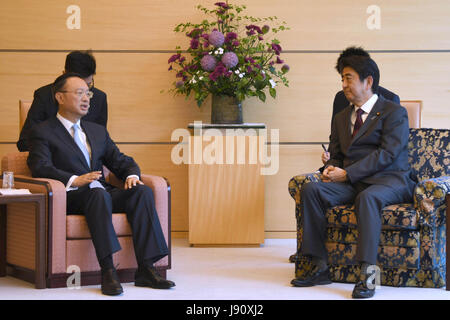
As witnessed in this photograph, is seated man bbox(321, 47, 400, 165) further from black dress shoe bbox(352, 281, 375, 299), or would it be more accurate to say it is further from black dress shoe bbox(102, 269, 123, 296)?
black dress shoe bbox(102, 269, 123, 296)

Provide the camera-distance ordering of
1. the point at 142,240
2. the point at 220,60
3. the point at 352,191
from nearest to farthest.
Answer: the point at 142,240
the point at 352,191
the point at 220,60

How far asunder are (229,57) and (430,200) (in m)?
2.14

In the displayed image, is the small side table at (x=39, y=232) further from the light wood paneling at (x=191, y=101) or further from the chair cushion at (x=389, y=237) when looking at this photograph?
the light wood paneling at (x=191, y=101)

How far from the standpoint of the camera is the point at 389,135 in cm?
414

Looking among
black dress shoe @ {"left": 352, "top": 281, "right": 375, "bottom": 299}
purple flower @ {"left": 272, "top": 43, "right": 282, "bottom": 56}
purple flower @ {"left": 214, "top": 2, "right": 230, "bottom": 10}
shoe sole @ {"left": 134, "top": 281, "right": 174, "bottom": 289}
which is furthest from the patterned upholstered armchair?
purple flower @ {"left": 214, "top": 2, "right": 230, "bottom": 10}

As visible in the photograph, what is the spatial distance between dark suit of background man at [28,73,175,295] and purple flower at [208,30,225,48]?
139 centimetres

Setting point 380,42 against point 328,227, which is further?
point 380,42

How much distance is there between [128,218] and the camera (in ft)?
13.2

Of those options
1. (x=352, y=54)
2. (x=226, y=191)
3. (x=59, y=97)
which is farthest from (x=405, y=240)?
(x=59, y=97)

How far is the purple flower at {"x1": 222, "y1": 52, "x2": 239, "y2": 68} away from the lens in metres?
5.27
